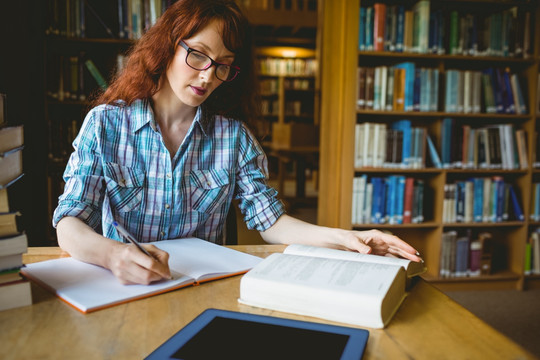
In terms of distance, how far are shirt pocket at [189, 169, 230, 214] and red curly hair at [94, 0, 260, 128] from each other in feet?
0.58

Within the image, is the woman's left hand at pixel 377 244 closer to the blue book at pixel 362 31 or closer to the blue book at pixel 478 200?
the blue book at pixel 362 31

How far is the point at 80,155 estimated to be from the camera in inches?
43.5

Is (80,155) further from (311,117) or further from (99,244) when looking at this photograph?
(311,117)

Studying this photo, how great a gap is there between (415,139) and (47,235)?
7.44ft

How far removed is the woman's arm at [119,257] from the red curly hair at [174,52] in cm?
49

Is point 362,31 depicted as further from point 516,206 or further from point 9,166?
point 9,166

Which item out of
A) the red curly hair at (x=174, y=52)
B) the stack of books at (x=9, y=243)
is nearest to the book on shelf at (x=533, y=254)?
the red curly hair at (x=174, y=52)

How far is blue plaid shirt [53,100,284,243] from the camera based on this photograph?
1.12 m

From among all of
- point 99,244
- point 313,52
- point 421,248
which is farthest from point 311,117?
point 99,244

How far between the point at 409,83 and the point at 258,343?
2.32 meters

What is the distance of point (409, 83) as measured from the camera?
255 cm

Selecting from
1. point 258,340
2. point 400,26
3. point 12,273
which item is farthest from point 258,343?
point 400,26

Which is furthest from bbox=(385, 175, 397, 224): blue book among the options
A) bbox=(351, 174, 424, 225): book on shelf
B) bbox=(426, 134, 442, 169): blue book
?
bbox=(426, 134, 442, 169): blue book

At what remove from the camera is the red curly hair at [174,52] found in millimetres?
1140
